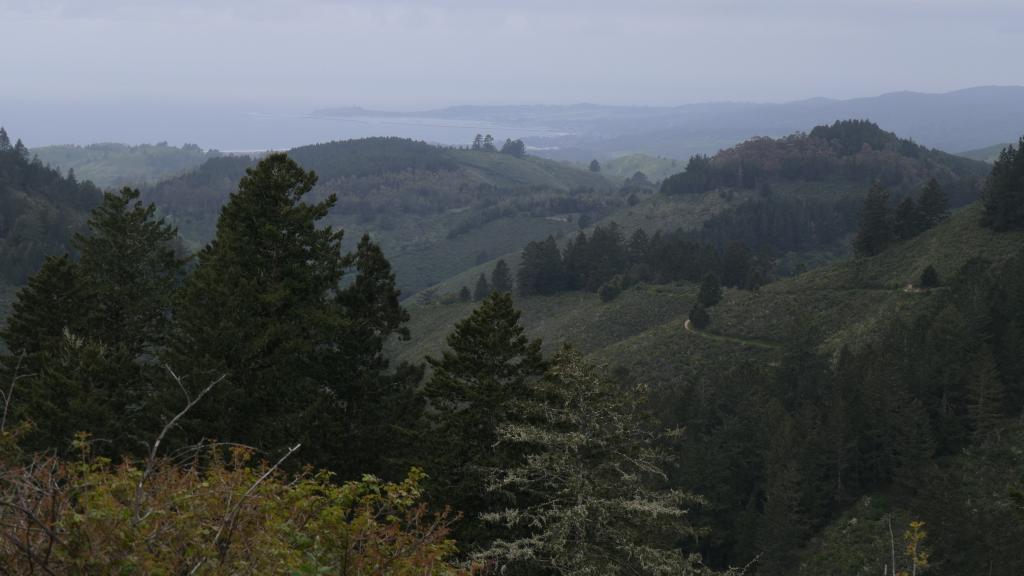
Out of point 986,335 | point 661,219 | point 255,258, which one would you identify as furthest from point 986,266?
point 661,219

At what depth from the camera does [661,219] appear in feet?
536

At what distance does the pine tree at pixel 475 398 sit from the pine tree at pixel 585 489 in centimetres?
98

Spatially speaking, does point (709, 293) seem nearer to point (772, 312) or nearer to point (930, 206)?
point (772, 312)

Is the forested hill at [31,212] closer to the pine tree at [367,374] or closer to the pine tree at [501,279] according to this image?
the pine tree at [501,279]

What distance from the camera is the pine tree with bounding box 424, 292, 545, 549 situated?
18.3 m

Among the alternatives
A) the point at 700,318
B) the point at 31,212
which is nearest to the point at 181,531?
the point at 700,318

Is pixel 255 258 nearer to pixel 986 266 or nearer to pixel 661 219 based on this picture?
pixel 986 266

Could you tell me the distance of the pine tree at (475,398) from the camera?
18328 millimetres

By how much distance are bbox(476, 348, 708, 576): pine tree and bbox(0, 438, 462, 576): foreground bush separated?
237 inches

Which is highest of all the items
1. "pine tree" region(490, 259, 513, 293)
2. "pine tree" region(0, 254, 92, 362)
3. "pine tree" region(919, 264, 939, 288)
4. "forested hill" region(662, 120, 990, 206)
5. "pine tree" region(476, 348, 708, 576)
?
"forested hill" region(662, 120, 990, 206)

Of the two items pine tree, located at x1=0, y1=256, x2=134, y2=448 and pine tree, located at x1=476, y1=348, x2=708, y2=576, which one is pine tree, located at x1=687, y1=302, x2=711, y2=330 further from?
pine tree, located at x1=476, y1=348, x2=708, y2=576

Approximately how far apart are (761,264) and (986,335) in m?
63.4

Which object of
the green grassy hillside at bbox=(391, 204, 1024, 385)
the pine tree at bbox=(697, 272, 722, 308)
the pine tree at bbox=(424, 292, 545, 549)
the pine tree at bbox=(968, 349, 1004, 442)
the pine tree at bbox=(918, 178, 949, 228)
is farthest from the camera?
the pine tree at bbox=(918, 178, 949, 228)

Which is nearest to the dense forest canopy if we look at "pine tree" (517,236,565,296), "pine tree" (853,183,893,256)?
"pine tree" (853,183,893,256)
